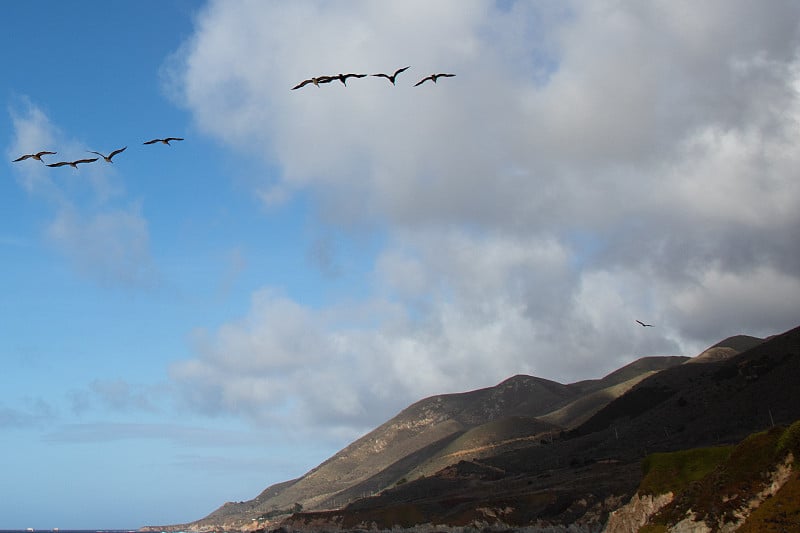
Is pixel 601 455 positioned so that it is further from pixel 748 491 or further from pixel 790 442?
pixel 790 442

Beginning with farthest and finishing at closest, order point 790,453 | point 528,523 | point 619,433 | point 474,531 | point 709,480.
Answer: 1. point 619,433
2. point 528,523
3. point 474,531
4. point 709,480
5. point 790,453

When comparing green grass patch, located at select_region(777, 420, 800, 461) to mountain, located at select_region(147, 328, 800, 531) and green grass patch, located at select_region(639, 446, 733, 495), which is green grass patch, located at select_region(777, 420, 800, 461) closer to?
green grass patch, located at select_region(639, 446, 733, 495)

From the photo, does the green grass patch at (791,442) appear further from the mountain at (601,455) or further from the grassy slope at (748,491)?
the mountain at (601,455)

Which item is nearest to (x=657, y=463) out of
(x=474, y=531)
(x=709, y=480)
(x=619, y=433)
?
(x=709, y=480)

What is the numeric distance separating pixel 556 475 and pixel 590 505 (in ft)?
122

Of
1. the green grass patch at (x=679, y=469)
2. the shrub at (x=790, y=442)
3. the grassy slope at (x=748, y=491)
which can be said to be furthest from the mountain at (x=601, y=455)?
the shrub at (x=790, y=442)

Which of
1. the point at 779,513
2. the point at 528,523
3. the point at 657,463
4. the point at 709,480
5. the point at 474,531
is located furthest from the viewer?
the point at 528,523

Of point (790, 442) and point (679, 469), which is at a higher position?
point (790, 442)

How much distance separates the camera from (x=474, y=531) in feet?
261

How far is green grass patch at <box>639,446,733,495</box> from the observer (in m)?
49.3

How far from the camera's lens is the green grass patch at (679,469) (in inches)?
1940

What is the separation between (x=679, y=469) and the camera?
168 ft

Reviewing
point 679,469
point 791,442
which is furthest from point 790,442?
point 679,469

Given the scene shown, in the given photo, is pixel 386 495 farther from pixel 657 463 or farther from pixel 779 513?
pixel 779 513
